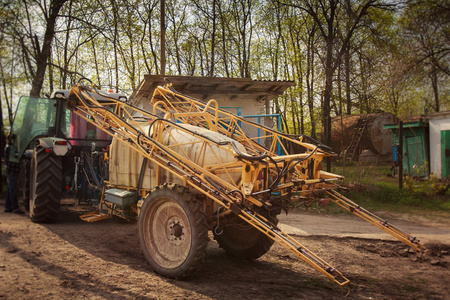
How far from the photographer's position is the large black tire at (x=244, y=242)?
17.0 ft

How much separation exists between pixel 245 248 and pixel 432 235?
423 centimetres

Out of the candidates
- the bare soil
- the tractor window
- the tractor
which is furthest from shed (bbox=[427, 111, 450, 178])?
the tractor window

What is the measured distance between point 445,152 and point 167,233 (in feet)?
43.4

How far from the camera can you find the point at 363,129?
21062 mm

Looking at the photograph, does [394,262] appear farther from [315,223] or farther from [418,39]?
[418,39]

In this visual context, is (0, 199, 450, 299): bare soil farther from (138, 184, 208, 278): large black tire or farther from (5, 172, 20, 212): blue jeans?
(5, 172, 20, 212): blue jeans

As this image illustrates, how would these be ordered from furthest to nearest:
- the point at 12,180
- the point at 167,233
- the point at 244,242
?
the point at 12,180, the point at 244,242, the point at 167,233

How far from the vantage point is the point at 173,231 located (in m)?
4.45

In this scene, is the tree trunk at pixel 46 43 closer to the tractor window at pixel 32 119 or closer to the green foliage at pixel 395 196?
the tractor window at pixel 32 119

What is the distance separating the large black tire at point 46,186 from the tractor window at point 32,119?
1098mm

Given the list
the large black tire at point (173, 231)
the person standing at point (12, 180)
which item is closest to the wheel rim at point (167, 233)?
the large black tire at point (173, 231)

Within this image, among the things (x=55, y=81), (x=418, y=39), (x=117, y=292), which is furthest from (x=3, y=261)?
(x=55, y=81)

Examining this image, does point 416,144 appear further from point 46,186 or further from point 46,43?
point 46,43

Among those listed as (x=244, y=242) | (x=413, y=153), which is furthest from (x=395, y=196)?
(x=244, y=242)
